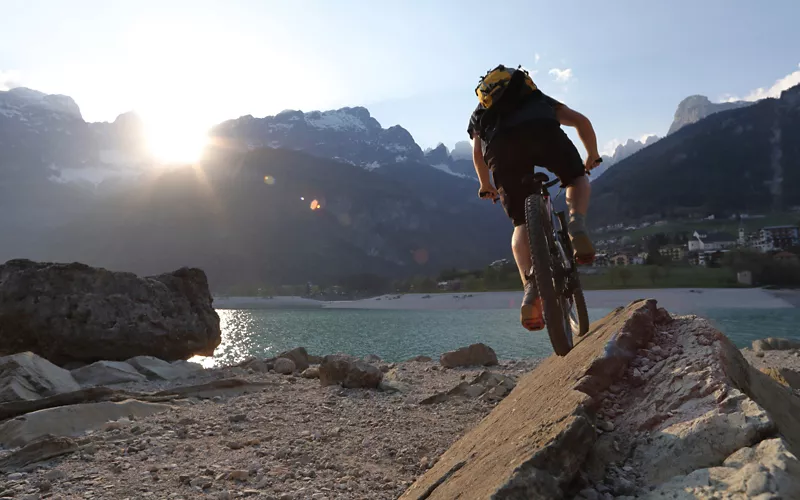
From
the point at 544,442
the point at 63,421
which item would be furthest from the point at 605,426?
the point at 63,421

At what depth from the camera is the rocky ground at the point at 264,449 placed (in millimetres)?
2475

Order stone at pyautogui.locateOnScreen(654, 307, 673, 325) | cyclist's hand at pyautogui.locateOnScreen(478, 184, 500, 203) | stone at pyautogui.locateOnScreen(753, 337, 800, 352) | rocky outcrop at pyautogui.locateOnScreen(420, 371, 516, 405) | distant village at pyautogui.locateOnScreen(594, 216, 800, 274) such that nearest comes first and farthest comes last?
1. stone at pyautogui.locateOnScreen(654, 307, 673, 325)
2. cyclist's hand at pyautogui.locateOnScreen(478, 184, 500, 203)
3. rocky outcrop at pyautogui.locateOnScreen(420, 371, 516, 405)
4. stone at pyautogui.locateOnScreen(753, 337, 800, 352)
5. distant village at pyautogui.locateOnScreen(594, 216, 800, 274)

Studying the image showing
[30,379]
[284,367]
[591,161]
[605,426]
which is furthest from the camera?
[284,367]

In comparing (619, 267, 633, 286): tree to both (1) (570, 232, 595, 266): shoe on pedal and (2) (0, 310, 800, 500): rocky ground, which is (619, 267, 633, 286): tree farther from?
(1) (570, 232, 595, 266): shoe on pedal

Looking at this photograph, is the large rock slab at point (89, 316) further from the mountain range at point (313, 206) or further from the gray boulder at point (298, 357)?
the mountain range at point (313, 206)

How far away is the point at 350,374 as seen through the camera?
18.8ft

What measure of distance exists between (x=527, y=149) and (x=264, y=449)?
9.13 feet

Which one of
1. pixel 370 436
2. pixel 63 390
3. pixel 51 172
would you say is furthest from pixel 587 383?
pixel 51 172

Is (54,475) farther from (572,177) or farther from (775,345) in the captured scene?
(775,345)

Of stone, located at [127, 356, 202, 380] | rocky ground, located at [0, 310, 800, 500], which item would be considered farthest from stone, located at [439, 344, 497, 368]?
stone, located at [127, 356, 202, 380]

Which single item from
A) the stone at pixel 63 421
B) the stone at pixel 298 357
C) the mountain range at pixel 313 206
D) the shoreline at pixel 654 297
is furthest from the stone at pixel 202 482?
the mountain range at pixel 313 206

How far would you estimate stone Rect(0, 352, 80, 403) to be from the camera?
17.0 ft

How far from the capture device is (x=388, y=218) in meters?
163

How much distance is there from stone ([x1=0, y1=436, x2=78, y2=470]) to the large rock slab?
736 cm
